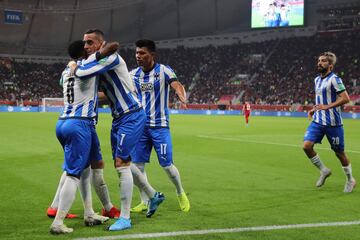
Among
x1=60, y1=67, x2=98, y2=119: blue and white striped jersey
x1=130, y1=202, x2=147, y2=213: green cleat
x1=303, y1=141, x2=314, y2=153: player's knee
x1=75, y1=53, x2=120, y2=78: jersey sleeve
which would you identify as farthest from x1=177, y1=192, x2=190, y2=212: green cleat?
x1=303, y1=141, x2=314, y2=153: player's knee

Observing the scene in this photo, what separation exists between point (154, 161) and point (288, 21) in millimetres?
42947

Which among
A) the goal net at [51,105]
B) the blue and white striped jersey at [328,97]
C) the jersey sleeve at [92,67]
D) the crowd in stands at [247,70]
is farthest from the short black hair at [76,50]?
the crowd in stands at [247,70]

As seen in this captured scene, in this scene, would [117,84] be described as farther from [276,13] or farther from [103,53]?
[276,13]

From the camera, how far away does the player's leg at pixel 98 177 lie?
6129 millimetres

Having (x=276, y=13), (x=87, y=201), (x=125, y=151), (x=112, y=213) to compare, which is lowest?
(x=112, y=213)

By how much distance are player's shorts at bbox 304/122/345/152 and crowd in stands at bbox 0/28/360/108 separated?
131 ft

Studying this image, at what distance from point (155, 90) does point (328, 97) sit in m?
3.38

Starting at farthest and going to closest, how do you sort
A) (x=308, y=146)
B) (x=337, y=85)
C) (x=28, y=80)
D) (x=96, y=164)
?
(x=28, y=80) → (x=308, y=146) → (x=337, y=85) → (x=96, y=164)

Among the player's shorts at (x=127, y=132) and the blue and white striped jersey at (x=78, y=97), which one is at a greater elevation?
the blue and white striped jersey at (x=78, y=97)

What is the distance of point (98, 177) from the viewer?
6.27m

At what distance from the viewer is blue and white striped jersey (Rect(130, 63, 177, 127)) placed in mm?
6934

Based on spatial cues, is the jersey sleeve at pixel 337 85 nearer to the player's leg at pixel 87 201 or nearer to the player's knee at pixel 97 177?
the player's knee at pixel 97 177

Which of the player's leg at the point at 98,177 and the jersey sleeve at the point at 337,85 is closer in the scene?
the player's leg at the point at 98,177

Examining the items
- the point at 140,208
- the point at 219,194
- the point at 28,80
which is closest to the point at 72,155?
the point at 140,208
